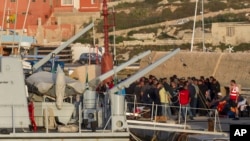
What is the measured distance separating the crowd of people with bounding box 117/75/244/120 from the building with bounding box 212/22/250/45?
42987mm

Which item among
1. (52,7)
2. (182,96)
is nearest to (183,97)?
(182,96)

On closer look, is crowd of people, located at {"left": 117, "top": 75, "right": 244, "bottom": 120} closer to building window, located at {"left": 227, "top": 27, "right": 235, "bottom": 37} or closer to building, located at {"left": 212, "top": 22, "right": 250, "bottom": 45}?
building, located at {"left": 212, "top": 22, "right": 250, "bottom": 45}

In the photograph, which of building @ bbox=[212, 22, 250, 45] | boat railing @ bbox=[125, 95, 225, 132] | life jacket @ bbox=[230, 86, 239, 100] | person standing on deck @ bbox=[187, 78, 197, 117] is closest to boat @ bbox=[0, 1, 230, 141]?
boat railing @ bbox=[125, 95, 225, 132]

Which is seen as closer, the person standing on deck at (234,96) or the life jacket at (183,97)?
the life jacket at (183,97)

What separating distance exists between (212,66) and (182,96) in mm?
12539

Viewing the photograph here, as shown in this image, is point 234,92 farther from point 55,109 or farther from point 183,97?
point 55,109

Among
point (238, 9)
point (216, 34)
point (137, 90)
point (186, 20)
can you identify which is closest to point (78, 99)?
point (137, 90)

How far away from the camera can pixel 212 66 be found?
114 ft

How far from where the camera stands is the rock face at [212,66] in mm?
32719

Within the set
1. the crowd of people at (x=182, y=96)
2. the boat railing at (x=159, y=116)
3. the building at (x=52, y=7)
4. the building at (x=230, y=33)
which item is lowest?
the boat railing at (x=159, y=116)

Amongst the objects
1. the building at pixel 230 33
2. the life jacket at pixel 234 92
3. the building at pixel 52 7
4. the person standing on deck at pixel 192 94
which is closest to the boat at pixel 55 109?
the life jacket at pixel 234 92

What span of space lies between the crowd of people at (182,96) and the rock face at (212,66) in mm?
6665

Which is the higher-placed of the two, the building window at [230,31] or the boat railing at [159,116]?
the building window at [230,31]

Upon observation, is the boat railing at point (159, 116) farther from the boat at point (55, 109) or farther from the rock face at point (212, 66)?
the rock face at point (212, 66)
